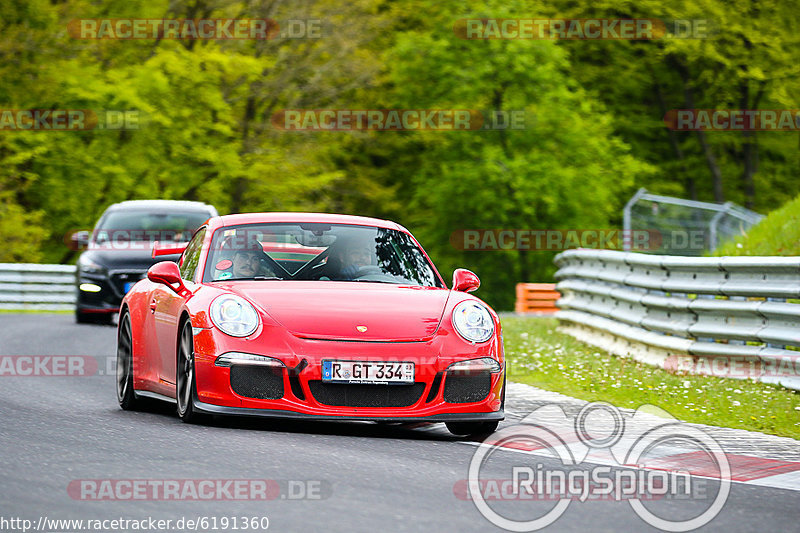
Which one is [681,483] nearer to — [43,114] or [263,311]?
[263,311]

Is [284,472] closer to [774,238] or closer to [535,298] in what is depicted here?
[774,238]

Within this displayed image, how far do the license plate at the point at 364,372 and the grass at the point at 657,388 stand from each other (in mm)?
2620

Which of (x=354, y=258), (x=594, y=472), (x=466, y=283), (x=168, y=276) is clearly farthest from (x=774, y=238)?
(x=594, y=472)

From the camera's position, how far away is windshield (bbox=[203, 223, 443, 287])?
9383mm

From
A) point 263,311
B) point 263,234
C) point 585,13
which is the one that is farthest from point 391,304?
point 585,13

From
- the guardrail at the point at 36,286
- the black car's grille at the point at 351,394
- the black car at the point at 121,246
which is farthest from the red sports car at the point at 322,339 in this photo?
the guardrail at the point at 36,286

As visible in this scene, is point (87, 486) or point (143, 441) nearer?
point (87, 486)

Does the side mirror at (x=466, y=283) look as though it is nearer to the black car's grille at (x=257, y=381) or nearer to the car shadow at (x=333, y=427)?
the car shadow at (x=333, y=427)

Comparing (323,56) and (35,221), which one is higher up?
(323,56)

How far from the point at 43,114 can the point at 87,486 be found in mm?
34347

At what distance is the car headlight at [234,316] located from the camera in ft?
27.7

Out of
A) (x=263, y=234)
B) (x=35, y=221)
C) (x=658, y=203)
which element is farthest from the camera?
(x=35, y=221)

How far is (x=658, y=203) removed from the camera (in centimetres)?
2462

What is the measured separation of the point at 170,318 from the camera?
30.6 feet
